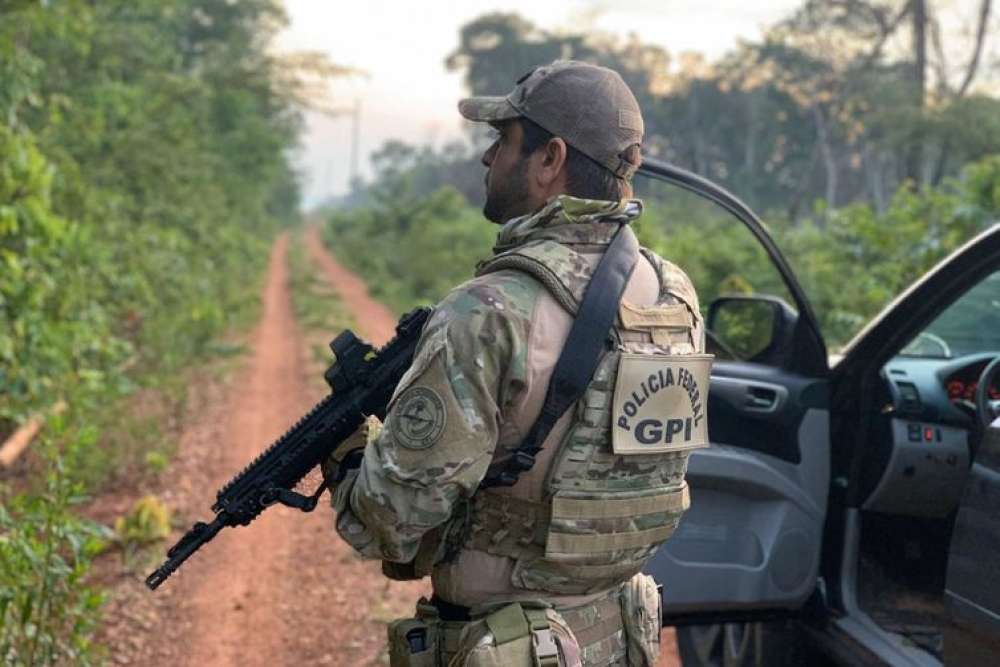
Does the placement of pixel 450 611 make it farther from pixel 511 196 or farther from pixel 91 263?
pixel 91 263

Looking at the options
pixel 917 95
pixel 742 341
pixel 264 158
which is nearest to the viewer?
pixel 742 341

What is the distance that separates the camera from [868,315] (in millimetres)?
8164

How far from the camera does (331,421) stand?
1990 millimetres

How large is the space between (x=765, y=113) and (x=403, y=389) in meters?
25.0

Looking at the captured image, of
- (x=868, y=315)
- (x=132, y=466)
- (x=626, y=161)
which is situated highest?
(x=626, y=161)

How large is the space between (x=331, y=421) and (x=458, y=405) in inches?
15.8

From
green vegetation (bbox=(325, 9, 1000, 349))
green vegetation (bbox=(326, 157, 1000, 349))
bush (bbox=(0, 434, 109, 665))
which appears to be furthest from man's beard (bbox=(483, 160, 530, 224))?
green vegetation (bbox=(325, 9, 1000, 349))

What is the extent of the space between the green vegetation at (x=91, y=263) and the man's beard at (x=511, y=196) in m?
1.97

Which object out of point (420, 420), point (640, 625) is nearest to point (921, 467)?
point (640, 625)

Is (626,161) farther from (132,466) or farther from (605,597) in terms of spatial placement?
(132,466)

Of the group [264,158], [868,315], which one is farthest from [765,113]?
[868,315]

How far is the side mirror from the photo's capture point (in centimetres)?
315

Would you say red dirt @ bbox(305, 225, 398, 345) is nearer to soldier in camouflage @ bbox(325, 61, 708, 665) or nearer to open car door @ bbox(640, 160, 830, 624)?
open car door @ bbox(640, 160, 830, 624)

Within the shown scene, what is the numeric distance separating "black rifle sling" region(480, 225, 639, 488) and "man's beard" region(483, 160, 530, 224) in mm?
221
